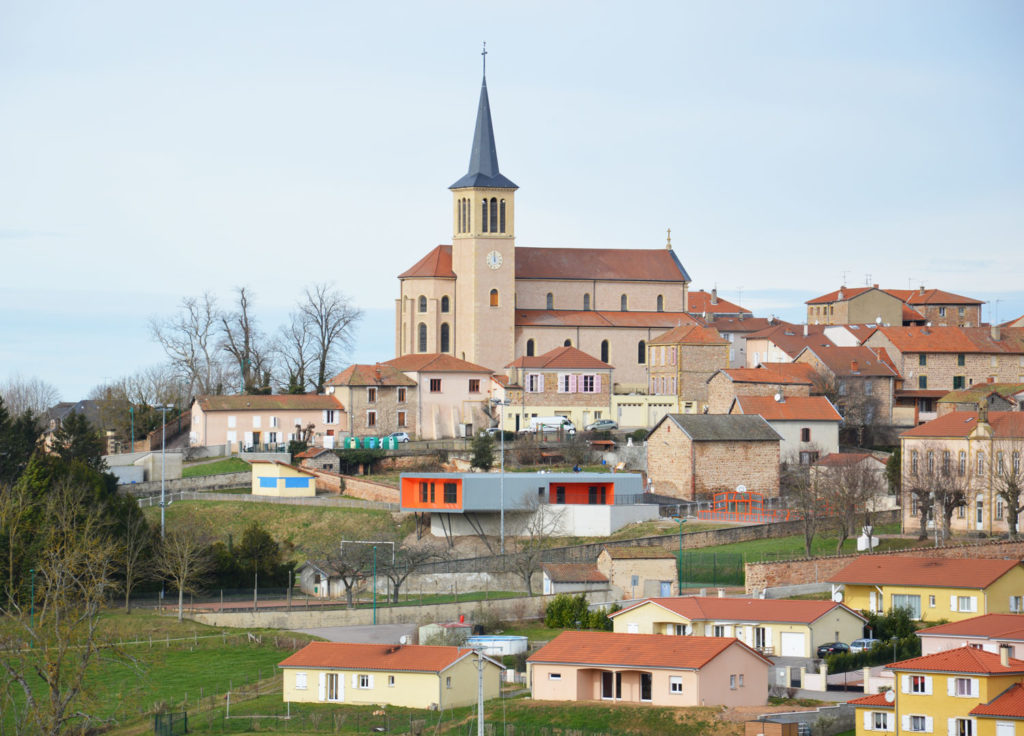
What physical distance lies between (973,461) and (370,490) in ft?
78.7

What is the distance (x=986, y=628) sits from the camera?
40281 mm

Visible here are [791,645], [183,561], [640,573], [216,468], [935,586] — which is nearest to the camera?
[791,645]

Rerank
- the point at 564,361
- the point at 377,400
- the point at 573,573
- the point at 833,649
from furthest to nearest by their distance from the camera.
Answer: the point at 564,361, the point at 377,400, the point at 573,573, the point at 833,649

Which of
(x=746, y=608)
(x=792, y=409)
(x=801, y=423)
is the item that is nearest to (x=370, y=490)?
(x=792, y=409)

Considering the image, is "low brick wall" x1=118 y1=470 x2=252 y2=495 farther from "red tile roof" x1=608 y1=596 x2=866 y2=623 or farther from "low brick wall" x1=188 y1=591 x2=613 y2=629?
"red tile roof" x1=608 y1=596 x2=866 y2=623

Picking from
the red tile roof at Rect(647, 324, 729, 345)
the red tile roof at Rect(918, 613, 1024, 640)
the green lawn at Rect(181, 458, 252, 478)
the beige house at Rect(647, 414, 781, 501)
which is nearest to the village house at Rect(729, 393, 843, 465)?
the beige house at Rect(647, 414, 781, 501)

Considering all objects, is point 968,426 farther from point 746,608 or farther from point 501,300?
point 501,300

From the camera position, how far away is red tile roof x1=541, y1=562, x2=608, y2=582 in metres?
52.5

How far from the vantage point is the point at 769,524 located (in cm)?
5962

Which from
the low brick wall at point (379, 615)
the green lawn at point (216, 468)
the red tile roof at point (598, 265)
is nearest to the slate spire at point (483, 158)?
the red tile roof at point (598, 265)

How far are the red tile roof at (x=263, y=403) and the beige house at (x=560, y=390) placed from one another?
8604 millimetres

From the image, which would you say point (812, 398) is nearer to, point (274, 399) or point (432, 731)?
point (274, 399)

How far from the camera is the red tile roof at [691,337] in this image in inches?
3194

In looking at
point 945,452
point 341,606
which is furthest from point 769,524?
point 341,606
